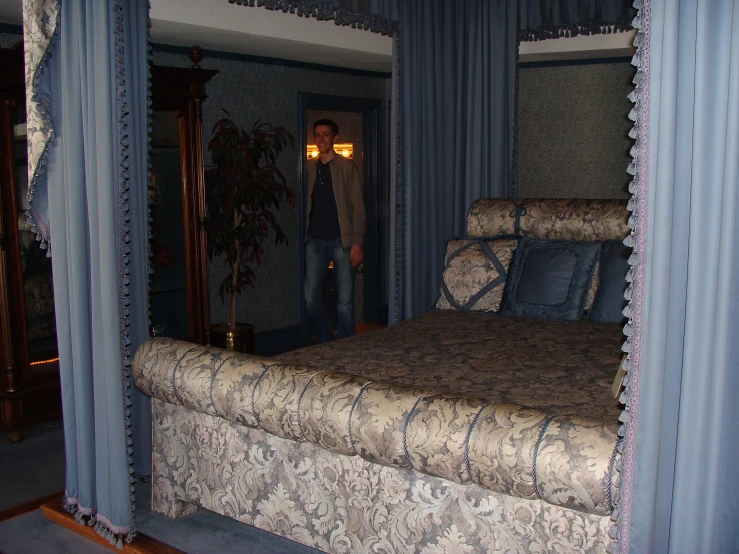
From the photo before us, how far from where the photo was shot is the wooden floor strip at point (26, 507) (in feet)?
10.7

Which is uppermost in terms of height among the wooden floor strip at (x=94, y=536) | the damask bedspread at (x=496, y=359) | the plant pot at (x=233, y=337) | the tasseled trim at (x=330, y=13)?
the tasseled trim at (x=330, y=13)

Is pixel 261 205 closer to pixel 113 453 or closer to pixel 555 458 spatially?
pixel 113 453

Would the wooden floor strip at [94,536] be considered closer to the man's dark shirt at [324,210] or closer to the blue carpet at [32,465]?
the blue carpet at [32,465]

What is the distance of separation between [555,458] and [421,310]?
2.63m

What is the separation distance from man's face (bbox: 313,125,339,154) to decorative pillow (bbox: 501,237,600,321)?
81.6 inches

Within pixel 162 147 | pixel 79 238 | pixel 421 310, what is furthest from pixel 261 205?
pixel 79 238

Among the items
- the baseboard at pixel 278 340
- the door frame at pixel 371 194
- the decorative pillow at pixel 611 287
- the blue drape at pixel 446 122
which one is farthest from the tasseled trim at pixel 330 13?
the baseboard at pixel 278 340

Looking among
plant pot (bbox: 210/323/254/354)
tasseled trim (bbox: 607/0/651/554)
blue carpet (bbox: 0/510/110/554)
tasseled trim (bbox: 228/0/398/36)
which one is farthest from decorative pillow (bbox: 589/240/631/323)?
plant pot (bbox: 210/323/254/354)

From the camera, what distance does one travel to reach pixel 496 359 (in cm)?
312

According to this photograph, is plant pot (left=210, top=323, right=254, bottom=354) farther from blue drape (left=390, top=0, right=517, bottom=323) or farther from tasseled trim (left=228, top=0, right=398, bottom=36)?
tasseled trim (left=228, top=0, right=398, bottom=36)

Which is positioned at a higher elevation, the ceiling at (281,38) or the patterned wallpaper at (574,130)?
the ceiling at (281,38)

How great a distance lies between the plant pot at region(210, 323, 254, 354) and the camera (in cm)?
532

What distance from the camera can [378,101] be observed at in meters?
7.02

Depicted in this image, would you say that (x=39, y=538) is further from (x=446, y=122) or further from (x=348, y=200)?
(x=348, y=200)
